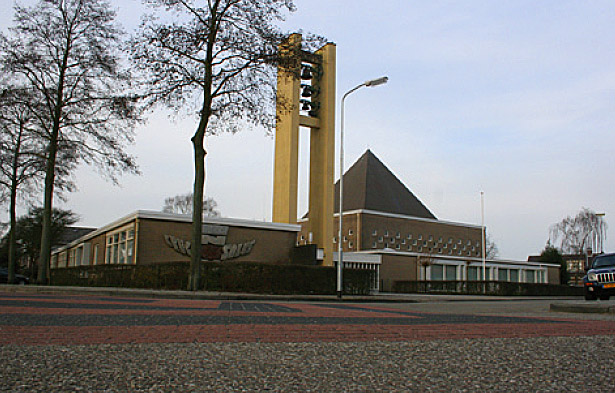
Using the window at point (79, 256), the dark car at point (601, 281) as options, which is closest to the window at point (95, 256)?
the window at point (79, 256)

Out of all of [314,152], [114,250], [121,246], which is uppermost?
[314,152]

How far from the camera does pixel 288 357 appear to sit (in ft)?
16.1

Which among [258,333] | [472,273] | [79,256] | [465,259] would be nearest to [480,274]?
[472,273]

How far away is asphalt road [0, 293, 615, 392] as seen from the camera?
403 cm

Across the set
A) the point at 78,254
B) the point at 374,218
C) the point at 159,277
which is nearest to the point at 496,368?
the point at 159,277

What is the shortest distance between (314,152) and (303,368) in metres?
36.3

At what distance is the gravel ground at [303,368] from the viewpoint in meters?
3.95

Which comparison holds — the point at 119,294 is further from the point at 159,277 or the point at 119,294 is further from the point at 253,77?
the point at 253,77

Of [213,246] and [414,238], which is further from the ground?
[414,238]

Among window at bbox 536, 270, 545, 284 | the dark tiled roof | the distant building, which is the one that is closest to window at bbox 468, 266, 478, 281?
window at bbox 536, 270, 545, 284

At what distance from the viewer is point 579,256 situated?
7800 centimetres

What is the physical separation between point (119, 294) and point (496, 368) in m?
16.2

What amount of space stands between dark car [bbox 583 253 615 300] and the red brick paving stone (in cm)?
1363

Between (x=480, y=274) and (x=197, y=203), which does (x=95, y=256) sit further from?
(x=480, y=274)
